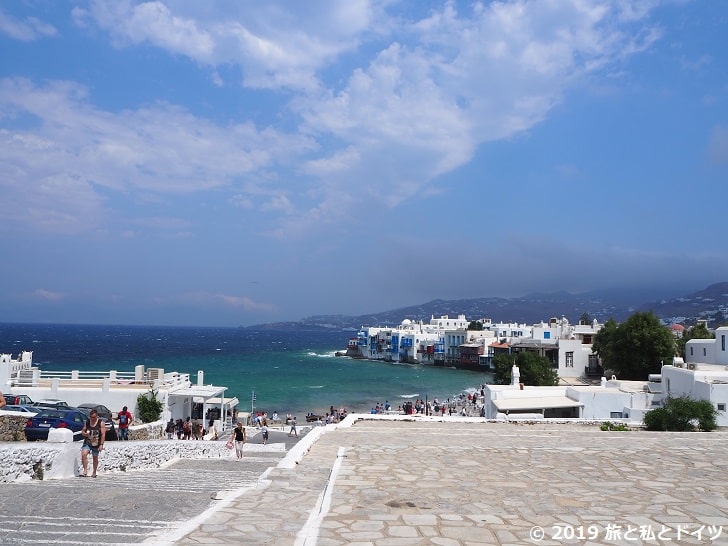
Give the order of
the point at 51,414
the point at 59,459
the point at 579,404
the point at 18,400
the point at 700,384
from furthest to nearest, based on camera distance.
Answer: the point at 18,400, the point at 579,404, the point at 700,384, the point at 51,414, the point at 59,459

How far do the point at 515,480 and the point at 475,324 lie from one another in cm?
11691

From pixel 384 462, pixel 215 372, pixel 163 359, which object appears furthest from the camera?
pixel 163 359

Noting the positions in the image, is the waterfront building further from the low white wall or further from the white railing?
the low white wall

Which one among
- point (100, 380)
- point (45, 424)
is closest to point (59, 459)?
point (45, 424)

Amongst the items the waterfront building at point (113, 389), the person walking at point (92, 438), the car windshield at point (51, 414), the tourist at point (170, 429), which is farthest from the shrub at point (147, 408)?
the person walking at point (92, 438)

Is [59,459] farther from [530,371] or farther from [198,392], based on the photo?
[530,371]

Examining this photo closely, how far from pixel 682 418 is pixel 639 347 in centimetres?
3783

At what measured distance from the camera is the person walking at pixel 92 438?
1034 centimetres

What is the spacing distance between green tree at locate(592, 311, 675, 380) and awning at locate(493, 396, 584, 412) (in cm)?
2881

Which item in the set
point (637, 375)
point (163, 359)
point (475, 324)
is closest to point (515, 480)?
point (637, 375)

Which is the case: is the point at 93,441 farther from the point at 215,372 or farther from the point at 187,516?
the point at 215,372

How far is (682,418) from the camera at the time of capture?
51.0 feet

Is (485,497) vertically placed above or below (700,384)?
below

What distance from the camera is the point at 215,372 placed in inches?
3346
